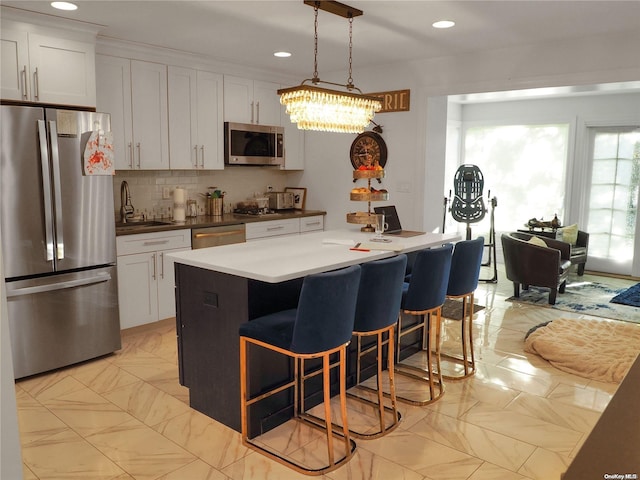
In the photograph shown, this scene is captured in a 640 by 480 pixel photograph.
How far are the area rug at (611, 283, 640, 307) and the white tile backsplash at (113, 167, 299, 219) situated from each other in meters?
3.87

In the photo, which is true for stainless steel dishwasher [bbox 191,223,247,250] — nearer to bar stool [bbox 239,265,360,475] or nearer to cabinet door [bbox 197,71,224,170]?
cabinet door [bbox 197,71,224,170]

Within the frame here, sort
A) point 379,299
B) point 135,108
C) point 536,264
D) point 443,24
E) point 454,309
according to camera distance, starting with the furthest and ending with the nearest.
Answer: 1. point 536,264
2. point 454,309
3. point 135,108
4. point 443,24
5. point 379,299

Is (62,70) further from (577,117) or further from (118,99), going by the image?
(577,117)

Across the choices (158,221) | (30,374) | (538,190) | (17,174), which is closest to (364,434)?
(30,374)

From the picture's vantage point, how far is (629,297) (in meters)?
5.77

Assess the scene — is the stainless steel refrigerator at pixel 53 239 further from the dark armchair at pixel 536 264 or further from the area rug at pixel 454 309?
the dark armchair at pixel 536 264

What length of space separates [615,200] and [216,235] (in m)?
5.45

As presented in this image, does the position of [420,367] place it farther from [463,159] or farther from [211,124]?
[463,159]

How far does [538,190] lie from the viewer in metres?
7.62

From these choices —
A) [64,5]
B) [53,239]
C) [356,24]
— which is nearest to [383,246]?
[356,24]

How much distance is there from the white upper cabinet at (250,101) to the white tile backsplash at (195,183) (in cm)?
60

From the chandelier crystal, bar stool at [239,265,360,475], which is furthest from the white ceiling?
bar stool at [239,265,360,475]

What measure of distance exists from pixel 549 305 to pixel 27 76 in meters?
5.13

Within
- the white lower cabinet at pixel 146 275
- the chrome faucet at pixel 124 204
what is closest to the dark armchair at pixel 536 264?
the white lower cabinet at pixel 146 275
